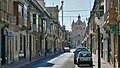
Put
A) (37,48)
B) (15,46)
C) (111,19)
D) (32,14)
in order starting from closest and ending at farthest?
(111,19) < (15,46) < (32,14) < (37,48)

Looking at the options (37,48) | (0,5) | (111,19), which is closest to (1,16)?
(0,5)

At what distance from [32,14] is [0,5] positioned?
25.6 m

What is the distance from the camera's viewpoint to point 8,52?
128 ft

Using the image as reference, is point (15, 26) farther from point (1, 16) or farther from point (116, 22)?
point (116, 22)

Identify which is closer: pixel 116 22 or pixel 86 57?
pixel 116 22

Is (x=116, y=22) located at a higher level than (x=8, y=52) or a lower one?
higher

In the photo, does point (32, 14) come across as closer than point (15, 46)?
No

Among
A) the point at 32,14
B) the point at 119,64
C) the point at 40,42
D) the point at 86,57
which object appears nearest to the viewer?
the point at 119,64

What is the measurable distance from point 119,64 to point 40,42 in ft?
152

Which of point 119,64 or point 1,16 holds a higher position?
point 1,16

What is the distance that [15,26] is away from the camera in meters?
41.0

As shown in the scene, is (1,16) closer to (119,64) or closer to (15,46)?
(15,46)

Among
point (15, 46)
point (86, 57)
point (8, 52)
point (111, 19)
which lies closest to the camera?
point (111, 19)

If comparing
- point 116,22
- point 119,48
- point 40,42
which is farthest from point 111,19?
point 40,42
